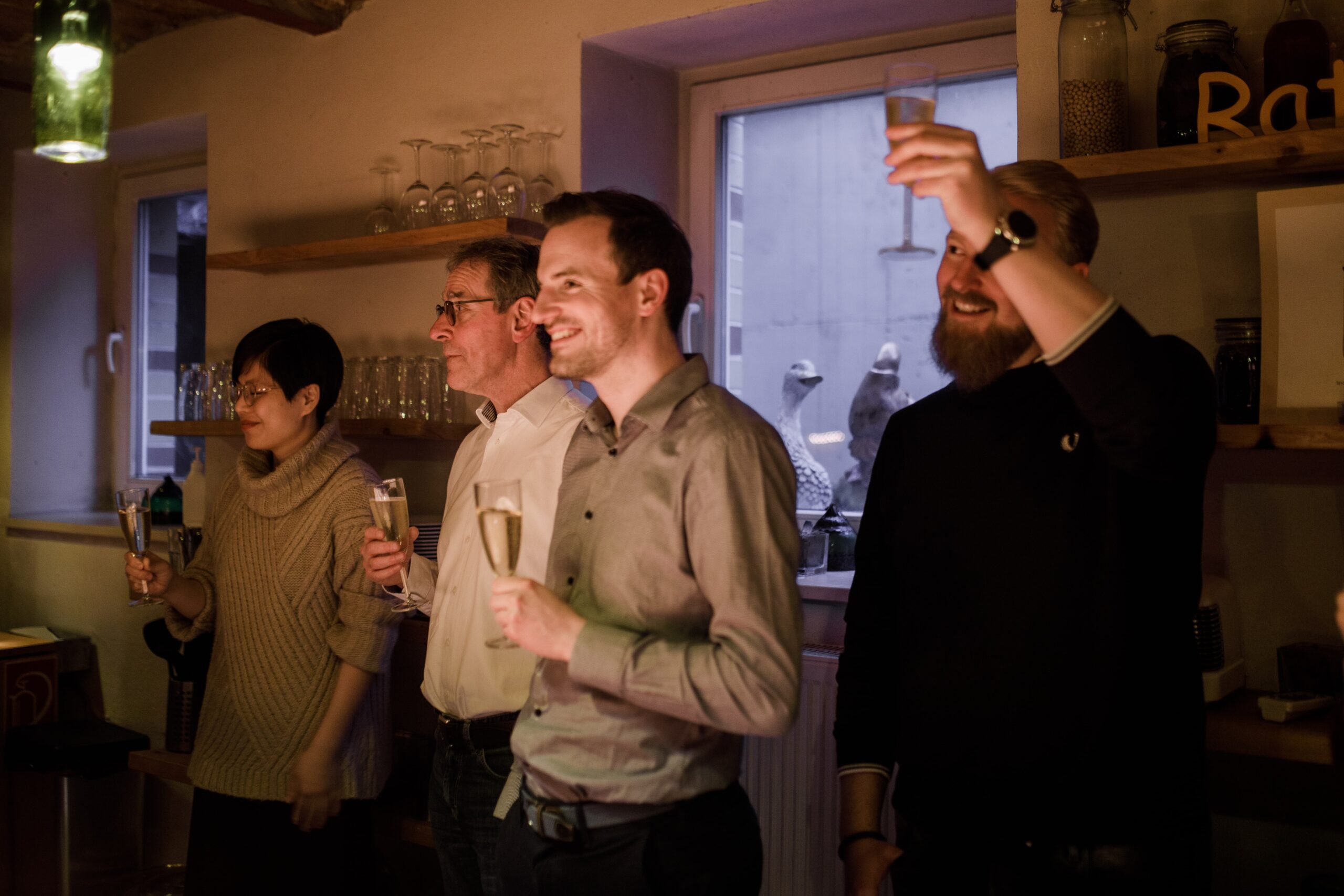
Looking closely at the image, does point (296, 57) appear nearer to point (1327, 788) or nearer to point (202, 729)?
point (202, 729)

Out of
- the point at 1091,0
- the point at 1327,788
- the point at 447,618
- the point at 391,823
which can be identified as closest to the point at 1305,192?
the point at 1091,0

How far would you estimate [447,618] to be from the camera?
1947 mm

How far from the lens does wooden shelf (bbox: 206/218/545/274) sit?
2.57 metres

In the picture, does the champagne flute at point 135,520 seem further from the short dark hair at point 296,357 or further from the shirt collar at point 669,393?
the shirt collar at point 669,393

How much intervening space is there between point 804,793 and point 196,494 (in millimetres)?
2207

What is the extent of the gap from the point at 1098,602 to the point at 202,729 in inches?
74.6

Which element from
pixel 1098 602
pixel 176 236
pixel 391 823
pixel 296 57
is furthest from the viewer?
pixel 176 236

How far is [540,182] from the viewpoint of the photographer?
8.87 feet

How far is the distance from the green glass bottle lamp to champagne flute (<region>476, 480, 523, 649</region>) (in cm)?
59

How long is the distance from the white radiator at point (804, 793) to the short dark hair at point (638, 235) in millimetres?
A: 1084

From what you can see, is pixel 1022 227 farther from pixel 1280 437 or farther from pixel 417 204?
pixel 417 204

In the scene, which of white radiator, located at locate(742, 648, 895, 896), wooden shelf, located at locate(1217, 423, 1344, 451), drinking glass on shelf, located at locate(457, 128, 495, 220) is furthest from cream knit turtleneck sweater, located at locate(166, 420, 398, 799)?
wooden shelf, located at locate(1217, 423, 1344, 451)

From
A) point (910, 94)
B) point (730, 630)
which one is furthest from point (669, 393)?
point (910, 94)

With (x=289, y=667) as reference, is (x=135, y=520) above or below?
above
